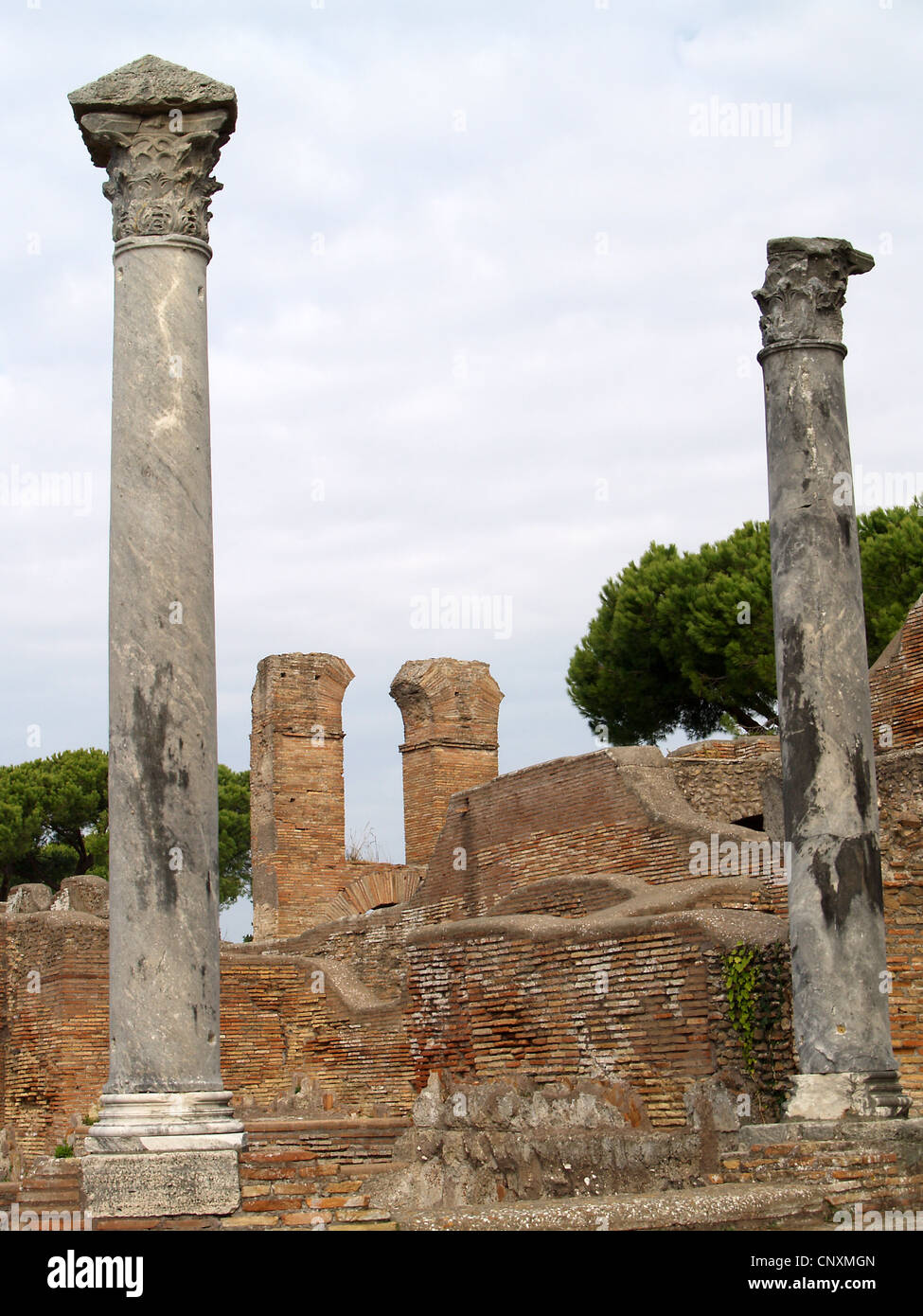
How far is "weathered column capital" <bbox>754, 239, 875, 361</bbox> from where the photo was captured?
8.07 meters

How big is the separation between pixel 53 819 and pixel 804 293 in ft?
113

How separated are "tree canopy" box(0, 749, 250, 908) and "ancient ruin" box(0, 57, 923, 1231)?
24383mm

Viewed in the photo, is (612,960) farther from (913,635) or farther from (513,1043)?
(913,635)

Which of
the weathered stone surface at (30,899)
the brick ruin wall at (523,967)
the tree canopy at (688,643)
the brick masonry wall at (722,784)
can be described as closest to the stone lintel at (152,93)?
the brick ruin wall at (523,967)

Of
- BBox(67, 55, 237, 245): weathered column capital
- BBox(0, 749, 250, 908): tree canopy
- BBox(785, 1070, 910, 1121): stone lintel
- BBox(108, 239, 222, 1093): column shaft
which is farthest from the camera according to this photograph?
BBox(0, 749, 250, 908): tree canopy

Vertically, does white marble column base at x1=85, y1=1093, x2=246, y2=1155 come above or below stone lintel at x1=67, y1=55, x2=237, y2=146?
below

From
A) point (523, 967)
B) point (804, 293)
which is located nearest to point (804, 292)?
point (804, 293)

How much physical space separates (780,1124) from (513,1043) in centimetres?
461

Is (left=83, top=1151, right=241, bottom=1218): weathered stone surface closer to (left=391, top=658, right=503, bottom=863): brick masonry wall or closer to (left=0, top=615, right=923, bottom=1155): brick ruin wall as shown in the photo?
(left=0, top=615, right=923, bottom=1155): brick ruin wall

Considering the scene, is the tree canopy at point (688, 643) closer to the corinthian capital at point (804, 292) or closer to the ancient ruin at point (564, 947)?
the ancient ruin at point (564, 947)

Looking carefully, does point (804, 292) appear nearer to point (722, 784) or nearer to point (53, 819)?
point (722, 784)

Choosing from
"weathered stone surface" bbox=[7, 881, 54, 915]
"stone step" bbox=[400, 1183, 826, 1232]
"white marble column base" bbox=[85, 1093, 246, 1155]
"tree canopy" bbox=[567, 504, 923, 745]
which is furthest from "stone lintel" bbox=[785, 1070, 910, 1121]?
"tree canopy" bbox=[567, 504, 923, 745]

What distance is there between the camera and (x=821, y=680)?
764cm
